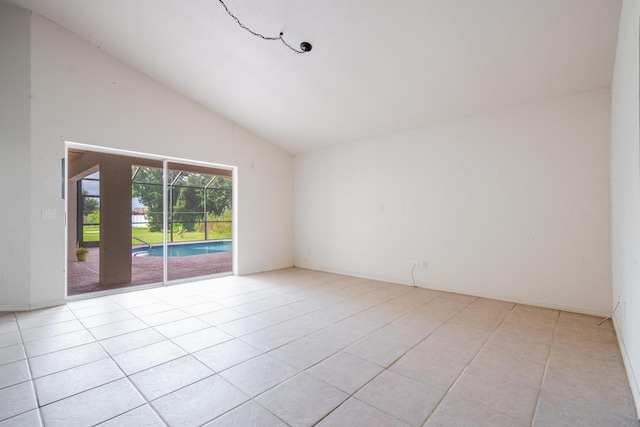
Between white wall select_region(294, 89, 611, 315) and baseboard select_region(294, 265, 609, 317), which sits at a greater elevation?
→ white wall select_region(294, 89, 611, 315)

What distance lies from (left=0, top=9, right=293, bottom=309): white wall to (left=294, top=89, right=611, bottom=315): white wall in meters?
1.89

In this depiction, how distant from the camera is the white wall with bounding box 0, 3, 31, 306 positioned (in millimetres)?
3434

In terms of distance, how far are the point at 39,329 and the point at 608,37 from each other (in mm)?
5967

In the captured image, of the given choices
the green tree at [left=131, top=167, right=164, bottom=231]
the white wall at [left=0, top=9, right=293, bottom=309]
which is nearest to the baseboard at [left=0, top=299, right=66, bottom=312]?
the white wall at [left=0, top=9, right=293, bottom=309]

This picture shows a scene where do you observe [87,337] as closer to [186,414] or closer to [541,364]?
[186,414]

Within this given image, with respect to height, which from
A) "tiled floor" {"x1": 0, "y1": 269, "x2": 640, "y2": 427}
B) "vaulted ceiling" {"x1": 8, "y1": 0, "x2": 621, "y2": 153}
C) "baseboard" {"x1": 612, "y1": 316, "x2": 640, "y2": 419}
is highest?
"vaulted ceiling" {"x1": 8, "y1": 0, "x2": 621, "y2": 153}

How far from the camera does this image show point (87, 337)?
2.74 meters

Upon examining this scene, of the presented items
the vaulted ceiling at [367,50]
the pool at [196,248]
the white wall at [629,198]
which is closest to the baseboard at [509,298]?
the white wall at [629,198]

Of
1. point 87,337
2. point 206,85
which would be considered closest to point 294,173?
point 206,85

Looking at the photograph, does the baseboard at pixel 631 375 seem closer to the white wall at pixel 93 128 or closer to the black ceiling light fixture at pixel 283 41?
the black ceiling light fixture at pixel 283 41

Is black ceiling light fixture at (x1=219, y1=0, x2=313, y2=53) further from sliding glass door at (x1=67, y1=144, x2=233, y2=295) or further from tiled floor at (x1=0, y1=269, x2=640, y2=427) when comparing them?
tiled floor at (x1=0, y1=269, x2=640, y2=427)

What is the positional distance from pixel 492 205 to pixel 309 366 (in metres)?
3.22

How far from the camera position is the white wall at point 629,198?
1825 millimetres

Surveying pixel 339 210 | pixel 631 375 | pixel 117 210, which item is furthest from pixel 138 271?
pixel 631 375
